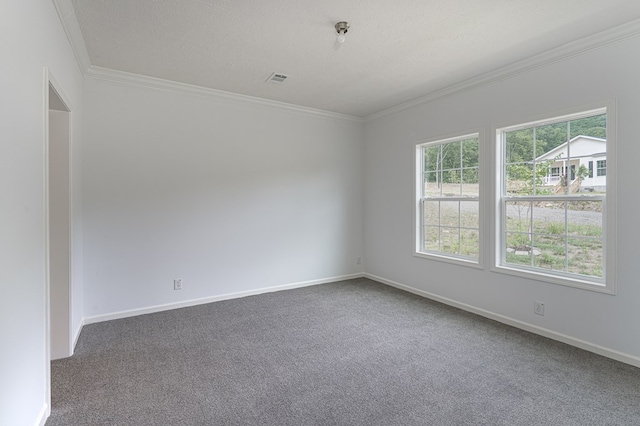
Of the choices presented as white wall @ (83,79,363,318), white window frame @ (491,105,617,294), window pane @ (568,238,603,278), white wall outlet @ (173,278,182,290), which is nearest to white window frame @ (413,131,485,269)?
white window frame @ (491,105,617,294)

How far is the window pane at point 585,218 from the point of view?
111 inches

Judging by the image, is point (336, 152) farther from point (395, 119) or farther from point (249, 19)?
point (249, 19)

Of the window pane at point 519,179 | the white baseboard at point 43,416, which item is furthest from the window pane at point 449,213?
the white baseboard at point 43,416

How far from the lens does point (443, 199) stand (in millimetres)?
4219

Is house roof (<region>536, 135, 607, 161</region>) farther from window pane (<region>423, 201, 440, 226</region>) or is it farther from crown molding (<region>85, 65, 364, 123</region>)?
crown molding (<region>85, 65, 364, 123</region>)

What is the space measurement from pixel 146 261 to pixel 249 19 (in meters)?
2.83

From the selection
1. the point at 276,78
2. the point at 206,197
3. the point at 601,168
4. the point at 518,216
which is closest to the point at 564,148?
the point at 601,168

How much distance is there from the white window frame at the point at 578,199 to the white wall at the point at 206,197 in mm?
2355

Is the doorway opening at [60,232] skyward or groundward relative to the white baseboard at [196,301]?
skyward

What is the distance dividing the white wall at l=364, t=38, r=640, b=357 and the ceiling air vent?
1.90 meters

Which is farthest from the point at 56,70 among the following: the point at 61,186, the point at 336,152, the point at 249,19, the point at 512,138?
the point at 512,138

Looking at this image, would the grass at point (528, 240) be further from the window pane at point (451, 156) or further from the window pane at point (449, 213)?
the window pane at point (451, 156)

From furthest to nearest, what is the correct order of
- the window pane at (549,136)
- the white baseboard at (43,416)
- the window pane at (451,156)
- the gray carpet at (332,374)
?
the window pane at (451,156), the window pane at (549,136), the gray carpet at (332,374), the white baseboard at (43,416)

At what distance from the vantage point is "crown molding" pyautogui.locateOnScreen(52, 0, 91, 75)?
2.27 m
